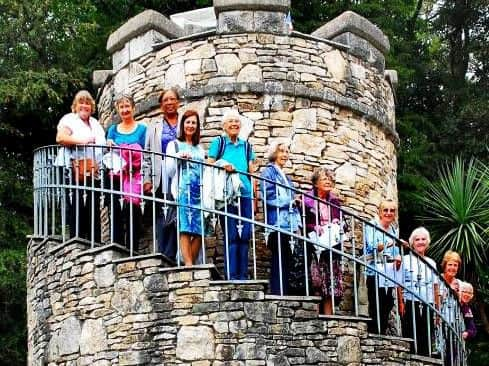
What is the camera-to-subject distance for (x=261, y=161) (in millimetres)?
11266

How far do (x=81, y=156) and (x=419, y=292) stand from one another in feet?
11.3

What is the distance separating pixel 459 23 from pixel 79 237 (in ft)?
43.7

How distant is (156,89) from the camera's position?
11.8 meters

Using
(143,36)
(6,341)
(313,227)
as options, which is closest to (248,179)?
(313,227)

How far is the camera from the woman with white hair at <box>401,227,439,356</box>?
412 inches

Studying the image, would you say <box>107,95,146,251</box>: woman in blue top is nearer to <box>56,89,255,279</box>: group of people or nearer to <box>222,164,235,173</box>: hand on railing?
<box>56,89,255,279</box>: group of people

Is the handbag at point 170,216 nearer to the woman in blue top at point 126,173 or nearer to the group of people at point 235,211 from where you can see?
the group of people at point 235,211

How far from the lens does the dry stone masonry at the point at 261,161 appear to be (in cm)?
936

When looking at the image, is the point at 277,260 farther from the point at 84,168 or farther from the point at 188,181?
the point at 84,168

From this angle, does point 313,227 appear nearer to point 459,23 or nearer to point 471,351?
point 471,351

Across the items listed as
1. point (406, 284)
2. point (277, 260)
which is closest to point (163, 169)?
point (277, 260)

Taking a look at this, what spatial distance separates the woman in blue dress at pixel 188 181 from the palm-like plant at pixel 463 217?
252 inches

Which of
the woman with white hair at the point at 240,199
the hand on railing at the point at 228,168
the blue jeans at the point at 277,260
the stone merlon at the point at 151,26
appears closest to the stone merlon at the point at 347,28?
the stone merlon at the point at 151,26

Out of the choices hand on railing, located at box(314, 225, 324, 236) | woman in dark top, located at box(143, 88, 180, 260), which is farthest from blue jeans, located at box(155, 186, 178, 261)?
hand on railing, located at box(314, 225, 324, 236)
